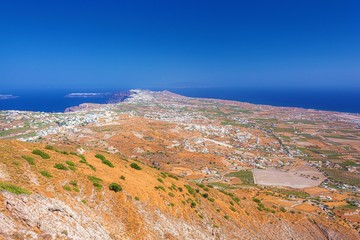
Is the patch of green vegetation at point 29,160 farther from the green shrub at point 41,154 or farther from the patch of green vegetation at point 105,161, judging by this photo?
the patch of green vegetation at point 105,161

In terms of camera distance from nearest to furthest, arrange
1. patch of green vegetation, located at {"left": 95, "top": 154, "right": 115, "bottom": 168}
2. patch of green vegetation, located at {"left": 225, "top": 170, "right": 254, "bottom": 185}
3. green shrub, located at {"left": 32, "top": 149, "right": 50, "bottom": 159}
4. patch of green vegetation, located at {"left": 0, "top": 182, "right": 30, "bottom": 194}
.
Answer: patch of green vegetation, located at {"left": 0, "top": 182, "right": 30, "bottom": 194}, green shrub, located at {"left": 32, "top": 149, "right": 50, "bottom": 159}, patch of green vegetation, located at {"left": 95, "top": 154, "right": 115, "bottom": 168}, patch of green vegetation, located at {"left": 225, "top": 170, "right": 254, "bottom": 185}

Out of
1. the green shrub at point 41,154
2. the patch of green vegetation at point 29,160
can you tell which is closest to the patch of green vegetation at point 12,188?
the patch of green vegetation at point 29,160

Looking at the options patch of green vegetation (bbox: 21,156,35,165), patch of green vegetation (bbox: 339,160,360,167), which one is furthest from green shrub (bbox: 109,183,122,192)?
patch of green vegetation (bbox: 339,160,360,167)

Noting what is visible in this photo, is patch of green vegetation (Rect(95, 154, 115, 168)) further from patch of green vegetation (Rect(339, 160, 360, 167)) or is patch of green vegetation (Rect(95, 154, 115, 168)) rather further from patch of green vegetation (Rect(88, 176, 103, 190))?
patch of green vegetation (Rect(339, 160, 360, 167))

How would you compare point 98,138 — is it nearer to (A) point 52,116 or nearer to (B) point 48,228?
(A) point 52,116

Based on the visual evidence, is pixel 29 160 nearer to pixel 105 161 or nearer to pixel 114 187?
pixel 114 187
